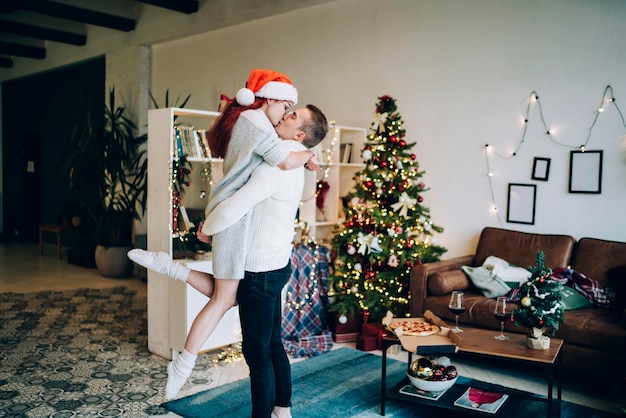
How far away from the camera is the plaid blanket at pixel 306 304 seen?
459 centimetres

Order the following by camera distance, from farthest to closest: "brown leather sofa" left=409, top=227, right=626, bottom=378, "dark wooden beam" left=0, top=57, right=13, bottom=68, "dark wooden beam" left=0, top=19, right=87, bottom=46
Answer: "dark wooden beam" left=0, top=57, right=13, bottom=68 → "dark wooden beam" left=0, top=19, right=87, bottom=46 → "brown leather sofa" left=409, top=227, right=626, bottom=378

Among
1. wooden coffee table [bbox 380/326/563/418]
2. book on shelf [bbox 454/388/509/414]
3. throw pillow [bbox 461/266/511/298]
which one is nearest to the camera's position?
wooden coffee table [bbox 380/326/563/418]

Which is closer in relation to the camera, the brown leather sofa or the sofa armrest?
the brown leather sofa

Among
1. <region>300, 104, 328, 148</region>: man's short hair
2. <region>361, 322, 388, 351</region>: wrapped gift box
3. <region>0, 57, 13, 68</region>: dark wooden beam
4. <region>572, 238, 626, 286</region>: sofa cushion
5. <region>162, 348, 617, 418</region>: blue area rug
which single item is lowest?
<region>162, 348, 617, 418</region>: blue area rug

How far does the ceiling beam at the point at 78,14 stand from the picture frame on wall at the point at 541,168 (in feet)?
18.9

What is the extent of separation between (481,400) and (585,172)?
2132 mm

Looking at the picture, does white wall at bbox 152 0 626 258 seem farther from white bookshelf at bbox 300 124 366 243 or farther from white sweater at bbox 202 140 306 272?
white sweater at bbox 202 140 306 272

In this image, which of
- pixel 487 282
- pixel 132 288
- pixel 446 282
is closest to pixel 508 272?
pixel 487 282

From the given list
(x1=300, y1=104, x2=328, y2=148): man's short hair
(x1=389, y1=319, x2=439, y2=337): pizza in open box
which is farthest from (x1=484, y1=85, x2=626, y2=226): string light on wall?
(x1=300, y1=104, x2=328, y2=148): man's short hair

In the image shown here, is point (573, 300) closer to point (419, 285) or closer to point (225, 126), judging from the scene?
point (419, 285)

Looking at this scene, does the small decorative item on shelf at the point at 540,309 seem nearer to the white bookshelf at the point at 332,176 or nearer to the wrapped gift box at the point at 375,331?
the wrapped gift box at the point at 375,331

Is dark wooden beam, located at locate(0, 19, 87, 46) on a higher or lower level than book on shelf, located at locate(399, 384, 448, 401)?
higher

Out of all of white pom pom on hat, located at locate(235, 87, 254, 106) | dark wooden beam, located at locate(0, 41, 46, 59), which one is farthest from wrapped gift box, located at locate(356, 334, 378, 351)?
dark wooden beam, located at locate(0, 41, 46, 59)

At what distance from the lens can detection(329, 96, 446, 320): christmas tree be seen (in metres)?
4.67
